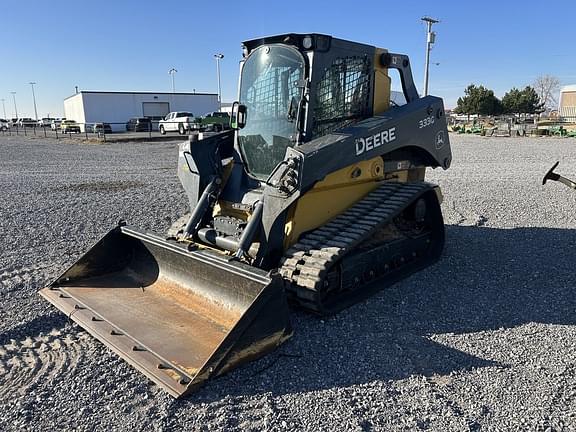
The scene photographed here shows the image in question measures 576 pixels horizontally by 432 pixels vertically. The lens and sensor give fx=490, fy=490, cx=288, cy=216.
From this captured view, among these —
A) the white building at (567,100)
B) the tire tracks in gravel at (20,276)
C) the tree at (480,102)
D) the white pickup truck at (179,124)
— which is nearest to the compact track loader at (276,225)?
the tire tracks in gravel at (20,276)

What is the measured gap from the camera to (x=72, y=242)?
7.01m

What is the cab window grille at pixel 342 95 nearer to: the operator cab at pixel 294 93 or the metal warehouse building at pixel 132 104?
the operator cab at pixel 294 93

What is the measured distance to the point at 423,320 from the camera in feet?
14.6

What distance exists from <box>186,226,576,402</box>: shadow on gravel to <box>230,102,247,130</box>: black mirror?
2397 millimetres

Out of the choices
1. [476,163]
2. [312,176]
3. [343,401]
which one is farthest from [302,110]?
[476,163]

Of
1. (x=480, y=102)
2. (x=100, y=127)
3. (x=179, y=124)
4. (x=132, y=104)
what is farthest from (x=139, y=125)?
(x=480, y=102)

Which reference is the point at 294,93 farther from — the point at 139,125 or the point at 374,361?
the point at 139,125

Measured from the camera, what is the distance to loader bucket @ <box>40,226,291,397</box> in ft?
11.3

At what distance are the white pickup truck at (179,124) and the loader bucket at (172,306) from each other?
3258 cm

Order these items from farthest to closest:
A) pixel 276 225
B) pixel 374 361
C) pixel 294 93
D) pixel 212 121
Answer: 1. pixel 212 121
2. pixel 294 93
3. pixel 276 225
4. pixel 374 361

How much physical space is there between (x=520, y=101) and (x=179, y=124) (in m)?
40.2

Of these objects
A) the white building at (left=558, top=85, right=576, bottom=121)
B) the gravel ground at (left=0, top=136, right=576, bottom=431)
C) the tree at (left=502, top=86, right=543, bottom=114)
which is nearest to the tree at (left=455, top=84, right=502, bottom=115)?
the tree at (left=502, top=86, right=543, bottom=114)

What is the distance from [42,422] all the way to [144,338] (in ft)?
3.15

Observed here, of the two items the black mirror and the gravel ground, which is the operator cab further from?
the gravel ground
